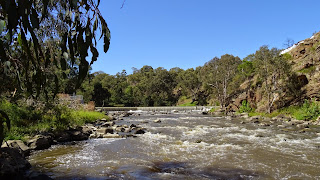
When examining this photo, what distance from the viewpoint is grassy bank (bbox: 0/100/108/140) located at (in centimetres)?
1055

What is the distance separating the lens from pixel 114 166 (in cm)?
750

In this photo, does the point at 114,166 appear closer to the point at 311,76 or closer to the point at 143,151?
the point at 143,151

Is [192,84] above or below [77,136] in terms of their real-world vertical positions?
above

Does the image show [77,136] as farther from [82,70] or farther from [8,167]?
[82,70]

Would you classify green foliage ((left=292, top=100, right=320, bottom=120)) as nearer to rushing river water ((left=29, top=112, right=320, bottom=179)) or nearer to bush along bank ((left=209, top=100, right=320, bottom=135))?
bush along bank ((left=209, top=100, right=320, bottom=135))

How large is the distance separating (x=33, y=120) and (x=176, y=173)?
29.5ft

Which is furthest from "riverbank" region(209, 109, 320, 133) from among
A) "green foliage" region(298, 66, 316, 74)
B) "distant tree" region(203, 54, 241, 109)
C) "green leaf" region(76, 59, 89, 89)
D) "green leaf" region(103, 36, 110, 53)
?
"green leaf" region(76, 59, 89, 89)

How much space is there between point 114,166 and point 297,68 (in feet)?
87.9

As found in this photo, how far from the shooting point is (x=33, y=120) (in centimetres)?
1241

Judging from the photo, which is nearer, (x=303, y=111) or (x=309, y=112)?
(x=309, y=112)

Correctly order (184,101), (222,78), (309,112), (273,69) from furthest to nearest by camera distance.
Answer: (184,101) < (222,78) < (273,69) < (309,112)

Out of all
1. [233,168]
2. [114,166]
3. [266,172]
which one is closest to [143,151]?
[114,166]

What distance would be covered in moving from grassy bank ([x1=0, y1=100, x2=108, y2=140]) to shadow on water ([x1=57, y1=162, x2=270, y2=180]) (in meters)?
5.10

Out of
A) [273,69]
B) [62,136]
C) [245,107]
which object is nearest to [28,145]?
[62,136]
